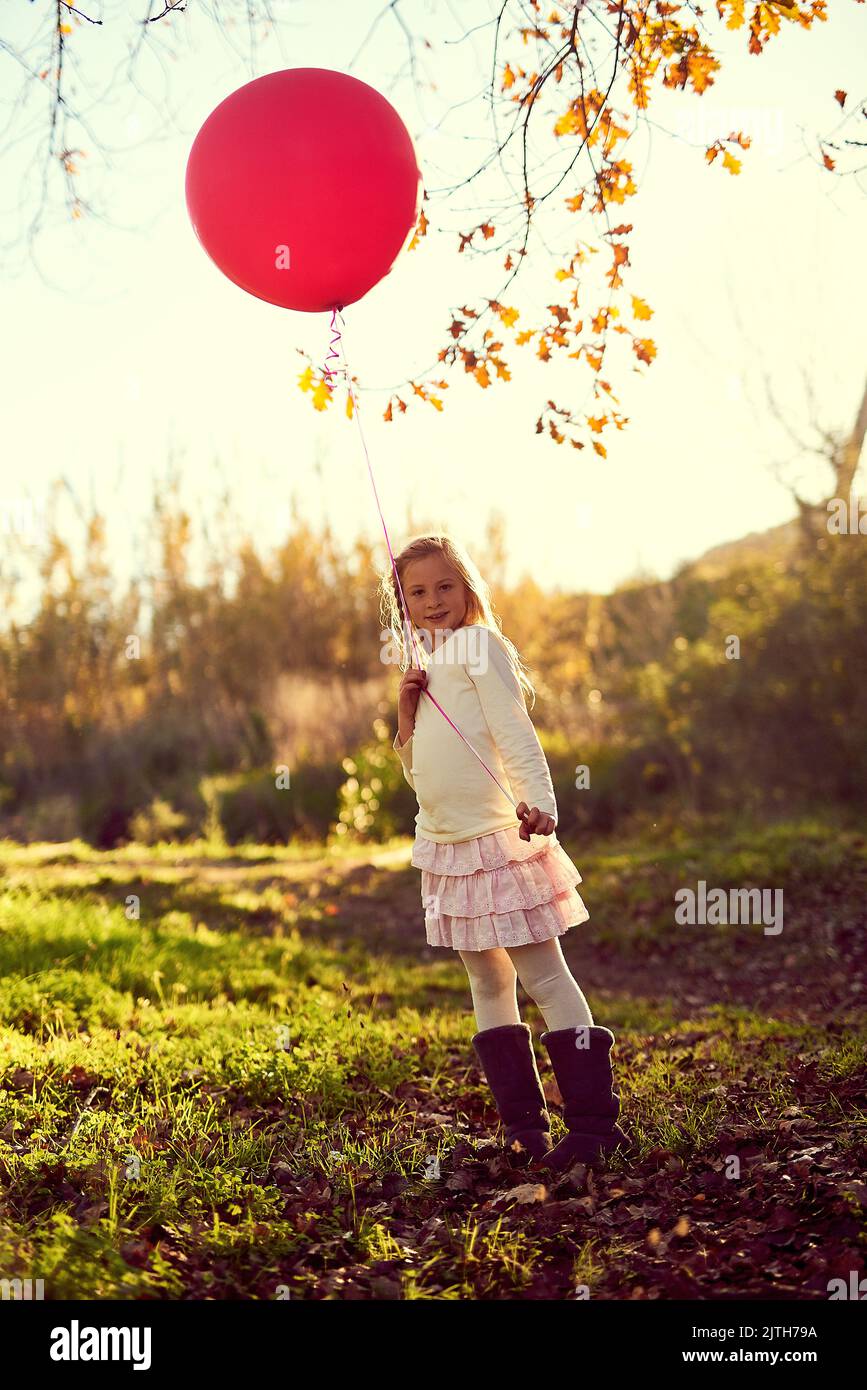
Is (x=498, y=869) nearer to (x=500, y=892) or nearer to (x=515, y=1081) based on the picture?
(x=500, y=892)

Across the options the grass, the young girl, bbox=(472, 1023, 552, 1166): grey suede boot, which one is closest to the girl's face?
the young girl

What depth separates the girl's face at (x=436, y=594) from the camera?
330 centimetres

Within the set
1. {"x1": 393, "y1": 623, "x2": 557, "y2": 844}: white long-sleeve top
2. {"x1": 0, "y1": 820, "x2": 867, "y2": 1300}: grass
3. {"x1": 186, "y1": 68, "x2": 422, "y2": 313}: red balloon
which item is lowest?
{"x1": 0, "y1": 820, "x2": 867, "y2": 1300}: grass

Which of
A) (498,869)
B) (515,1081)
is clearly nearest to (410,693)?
(498,869)

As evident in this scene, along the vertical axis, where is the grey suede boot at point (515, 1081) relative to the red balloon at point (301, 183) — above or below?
below

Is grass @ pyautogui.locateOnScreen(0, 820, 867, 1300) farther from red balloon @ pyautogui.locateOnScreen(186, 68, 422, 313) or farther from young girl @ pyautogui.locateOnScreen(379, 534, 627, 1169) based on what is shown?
red balloon @ pyautogui.locateOnScreen(186, 68, 422, 313)

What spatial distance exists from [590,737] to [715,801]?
77.8 inches

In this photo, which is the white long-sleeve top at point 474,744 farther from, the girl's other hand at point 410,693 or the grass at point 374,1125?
the grass at point 374,1125

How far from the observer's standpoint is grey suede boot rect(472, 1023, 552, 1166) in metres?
3.18

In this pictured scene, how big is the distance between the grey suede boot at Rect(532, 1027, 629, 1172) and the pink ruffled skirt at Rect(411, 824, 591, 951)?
323mm

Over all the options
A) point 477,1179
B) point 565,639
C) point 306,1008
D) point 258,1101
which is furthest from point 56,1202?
point 565,639

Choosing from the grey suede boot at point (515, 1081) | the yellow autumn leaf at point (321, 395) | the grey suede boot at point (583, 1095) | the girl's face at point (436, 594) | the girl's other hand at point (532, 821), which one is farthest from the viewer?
the yellow autumn leaf at point (321, 395)

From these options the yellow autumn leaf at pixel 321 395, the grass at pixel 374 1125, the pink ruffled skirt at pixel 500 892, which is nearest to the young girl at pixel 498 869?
the pink ruffled skirt at pixel 500 892

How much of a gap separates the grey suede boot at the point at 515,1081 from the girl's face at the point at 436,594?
47.8 inches
